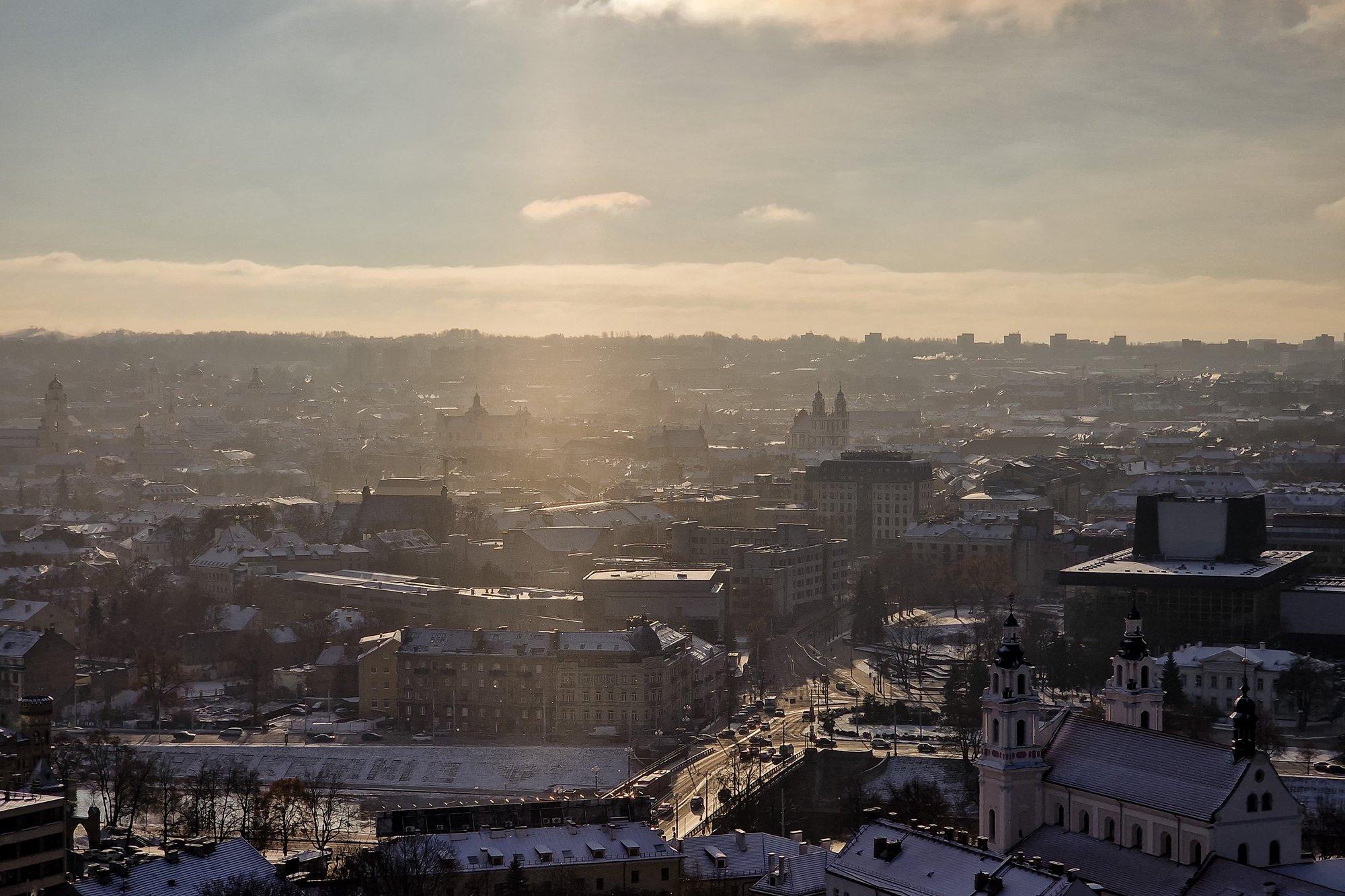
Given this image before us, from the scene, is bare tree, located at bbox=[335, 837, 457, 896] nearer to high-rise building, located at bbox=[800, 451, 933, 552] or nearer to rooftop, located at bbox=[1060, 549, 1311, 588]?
rooftop, located at bbox=[1060, 549, 1311, 588]

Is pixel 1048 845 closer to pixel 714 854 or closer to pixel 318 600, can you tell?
pixel 714 854

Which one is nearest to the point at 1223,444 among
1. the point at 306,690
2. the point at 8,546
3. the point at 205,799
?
the point at 8,546

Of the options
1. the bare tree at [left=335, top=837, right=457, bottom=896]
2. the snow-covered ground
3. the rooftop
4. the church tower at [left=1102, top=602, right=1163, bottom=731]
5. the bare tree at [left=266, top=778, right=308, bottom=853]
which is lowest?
the snow-covered ground

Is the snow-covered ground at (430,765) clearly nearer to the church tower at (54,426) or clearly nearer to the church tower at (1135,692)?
the church tower at (1135,692)

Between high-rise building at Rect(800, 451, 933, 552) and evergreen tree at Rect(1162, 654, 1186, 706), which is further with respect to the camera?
high-rise building at Rect(800, 451, 933, 552)

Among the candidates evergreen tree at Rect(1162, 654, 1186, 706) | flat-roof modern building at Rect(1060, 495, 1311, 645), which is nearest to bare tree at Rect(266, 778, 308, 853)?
evergreen tree at Rect(1162, 654, 1186, 706)

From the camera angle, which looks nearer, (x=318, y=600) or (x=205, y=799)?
(x=205, y=799)

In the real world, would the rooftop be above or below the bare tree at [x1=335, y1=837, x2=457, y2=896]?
above
